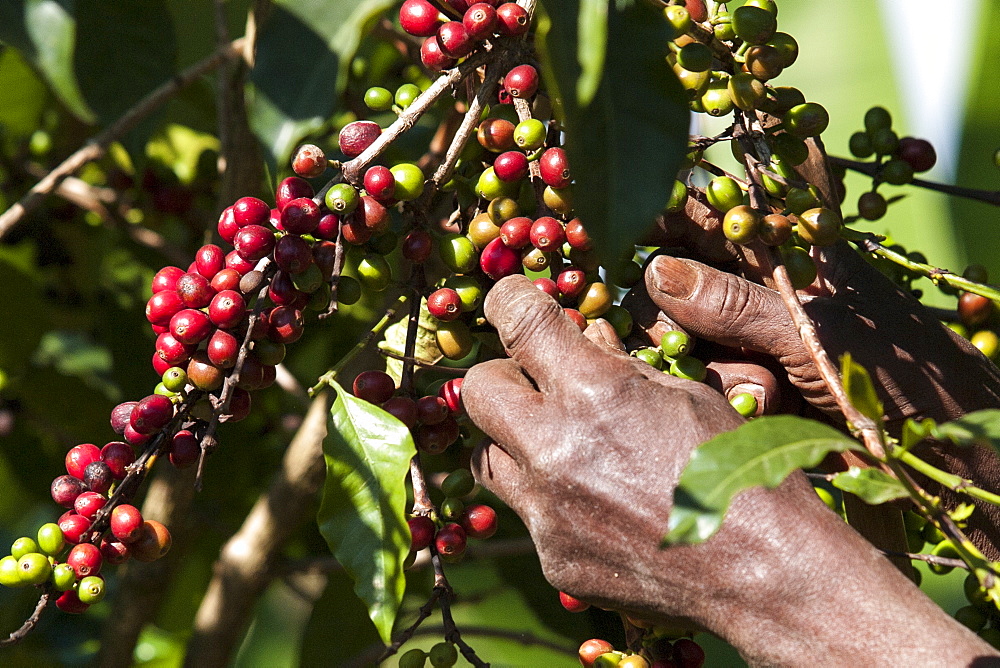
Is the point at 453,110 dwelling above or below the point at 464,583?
above

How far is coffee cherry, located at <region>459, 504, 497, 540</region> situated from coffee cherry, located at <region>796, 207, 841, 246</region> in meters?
0.50

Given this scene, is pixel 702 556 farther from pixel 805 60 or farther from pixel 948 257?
pixel 805 60

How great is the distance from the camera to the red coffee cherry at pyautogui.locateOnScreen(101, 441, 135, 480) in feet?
3.15

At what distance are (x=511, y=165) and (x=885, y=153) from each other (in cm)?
61

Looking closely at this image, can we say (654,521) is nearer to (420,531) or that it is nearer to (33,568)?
(420,531)

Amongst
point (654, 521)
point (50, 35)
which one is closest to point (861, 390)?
point (654, 521)

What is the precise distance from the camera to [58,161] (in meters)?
2.17

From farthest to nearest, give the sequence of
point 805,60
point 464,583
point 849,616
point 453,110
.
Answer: point 805,60
point 464,583
point 453,110
point 849,616

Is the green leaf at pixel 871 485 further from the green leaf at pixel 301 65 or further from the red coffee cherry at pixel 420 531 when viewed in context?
the green leaf at pixel 301 65

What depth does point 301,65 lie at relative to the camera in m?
1.06

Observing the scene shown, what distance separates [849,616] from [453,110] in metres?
1.01

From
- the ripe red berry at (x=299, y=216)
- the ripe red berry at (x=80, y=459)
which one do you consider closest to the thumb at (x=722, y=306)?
the ripe red berry at (x=299, y=216)

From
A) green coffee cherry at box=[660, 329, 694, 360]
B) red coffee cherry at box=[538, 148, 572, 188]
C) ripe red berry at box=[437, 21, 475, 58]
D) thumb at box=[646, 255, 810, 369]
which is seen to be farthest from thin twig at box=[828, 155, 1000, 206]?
ripe red berry at box=[437, 21, 475, 58]

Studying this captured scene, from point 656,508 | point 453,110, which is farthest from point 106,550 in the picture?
point 453,110
